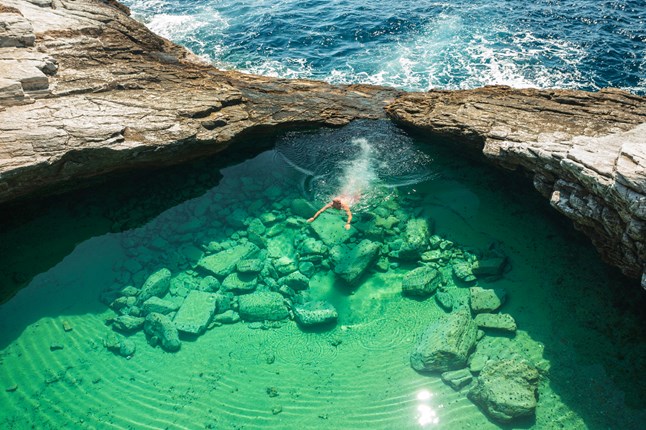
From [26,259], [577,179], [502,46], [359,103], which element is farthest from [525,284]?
[502,46]

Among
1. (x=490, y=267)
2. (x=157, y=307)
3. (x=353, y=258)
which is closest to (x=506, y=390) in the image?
(x=490, y=267)

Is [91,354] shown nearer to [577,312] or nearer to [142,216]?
[142,216]

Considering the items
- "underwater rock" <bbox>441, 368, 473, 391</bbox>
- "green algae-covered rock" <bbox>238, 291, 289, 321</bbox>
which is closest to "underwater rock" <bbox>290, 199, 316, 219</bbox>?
"green algae-covered rock" <bbox>238, 291, 289, 321</bbox>

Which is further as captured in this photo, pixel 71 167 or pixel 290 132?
pixel 290 132

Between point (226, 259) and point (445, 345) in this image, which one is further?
point (226, 259)

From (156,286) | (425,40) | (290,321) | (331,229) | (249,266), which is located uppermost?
(425,40)

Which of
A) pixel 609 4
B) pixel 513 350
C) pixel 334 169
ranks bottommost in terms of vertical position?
pixel 513 350

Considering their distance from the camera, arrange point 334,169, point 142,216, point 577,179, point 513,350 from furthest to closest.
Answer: point 334,169, point 142,216, point 513,350, point 577,179

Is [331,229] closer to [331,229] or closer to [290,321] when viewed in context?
[331,229]
